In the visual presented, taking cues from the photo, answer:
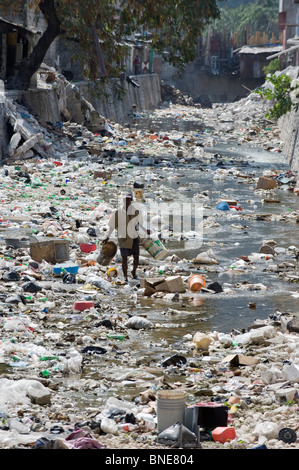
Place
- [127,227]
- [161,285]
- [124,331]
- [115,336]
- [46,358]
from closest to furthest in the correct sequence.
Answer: [46,358]
[115,336]
[124,331]
[161,285]
[127,227]

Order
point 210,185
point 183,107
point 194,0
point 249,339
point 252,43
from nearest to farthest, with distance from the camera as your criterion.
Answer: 1. point 249,339
2. point 210,185
3. point 194,0
4. point 183,107
5. point 252,43

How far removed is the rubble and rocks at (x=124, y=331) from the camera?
500cm

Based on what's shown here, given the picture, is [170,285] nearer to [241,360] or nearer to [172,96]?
[241,360]

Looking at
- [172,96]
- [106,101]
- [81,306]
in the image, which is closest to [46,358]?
[81,306]

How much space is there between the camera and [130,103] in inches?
1647

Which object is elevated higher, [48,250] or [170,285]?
[48,250]

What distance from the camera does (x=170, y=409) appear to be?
475 cm

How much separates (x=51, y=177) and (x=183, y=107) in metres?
37.2

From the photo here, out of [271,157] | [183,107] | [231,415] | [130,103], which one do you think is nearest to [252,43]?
[183,107]

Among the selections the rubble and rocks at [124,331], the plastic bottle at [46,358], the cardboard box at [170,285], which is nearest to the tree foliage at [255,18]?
the rubble and rocks at [124,331]

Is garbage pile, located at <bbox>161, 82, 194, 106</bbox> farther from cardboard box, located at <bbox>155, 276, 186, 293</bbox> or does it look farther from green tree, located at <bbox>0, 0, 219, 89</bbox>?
cardboard box, located at <bbox>155, 276, 186, 293</bbox>

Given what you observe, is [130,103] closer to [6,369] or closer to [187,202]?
[187,202]

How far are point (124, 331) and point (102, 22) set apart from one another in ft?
54.3

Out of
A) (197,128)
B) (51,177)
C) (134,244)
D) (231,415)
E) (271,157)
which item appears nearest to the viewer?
(231,415)
